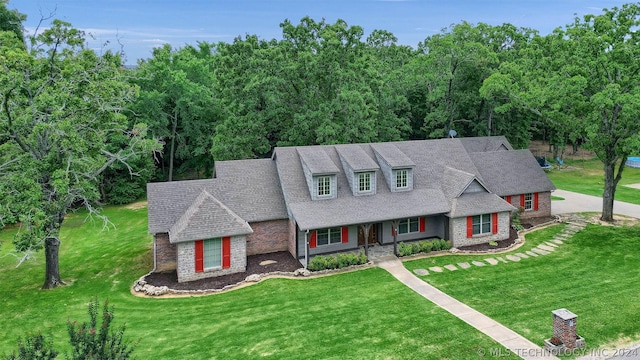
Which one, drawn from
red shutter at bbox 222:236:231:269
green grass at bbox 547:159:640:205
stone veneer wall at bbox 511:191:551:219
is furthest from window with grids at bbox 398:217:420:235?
green grass at bbox 547:159:640:205

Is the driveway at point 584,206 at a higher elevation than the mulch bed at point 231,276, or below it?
higher

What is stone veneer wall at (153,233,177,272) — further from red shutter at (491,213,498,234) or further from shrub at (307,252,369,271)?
red shutter at (491,213,498,234)

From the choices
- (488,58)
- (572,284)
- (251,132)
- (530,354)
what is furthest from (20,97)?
(488,58)

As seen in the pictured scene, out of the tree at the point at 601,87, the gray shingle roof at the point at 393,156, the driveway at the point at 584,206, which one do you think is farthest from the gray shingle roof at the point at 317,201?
the driveway at the point at 584,206

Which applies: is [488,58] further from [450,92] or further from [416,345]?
[416,345]

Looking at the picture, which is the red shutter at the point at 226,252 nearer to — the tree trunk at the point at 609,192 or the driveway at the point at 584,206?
the driveway at the point at 584,206

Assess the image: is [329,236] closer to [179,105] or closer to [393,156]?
[393,156]

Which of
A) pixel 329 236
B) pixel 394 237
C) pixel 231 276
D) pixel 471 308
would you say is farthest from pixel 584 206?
pixel 231 276
